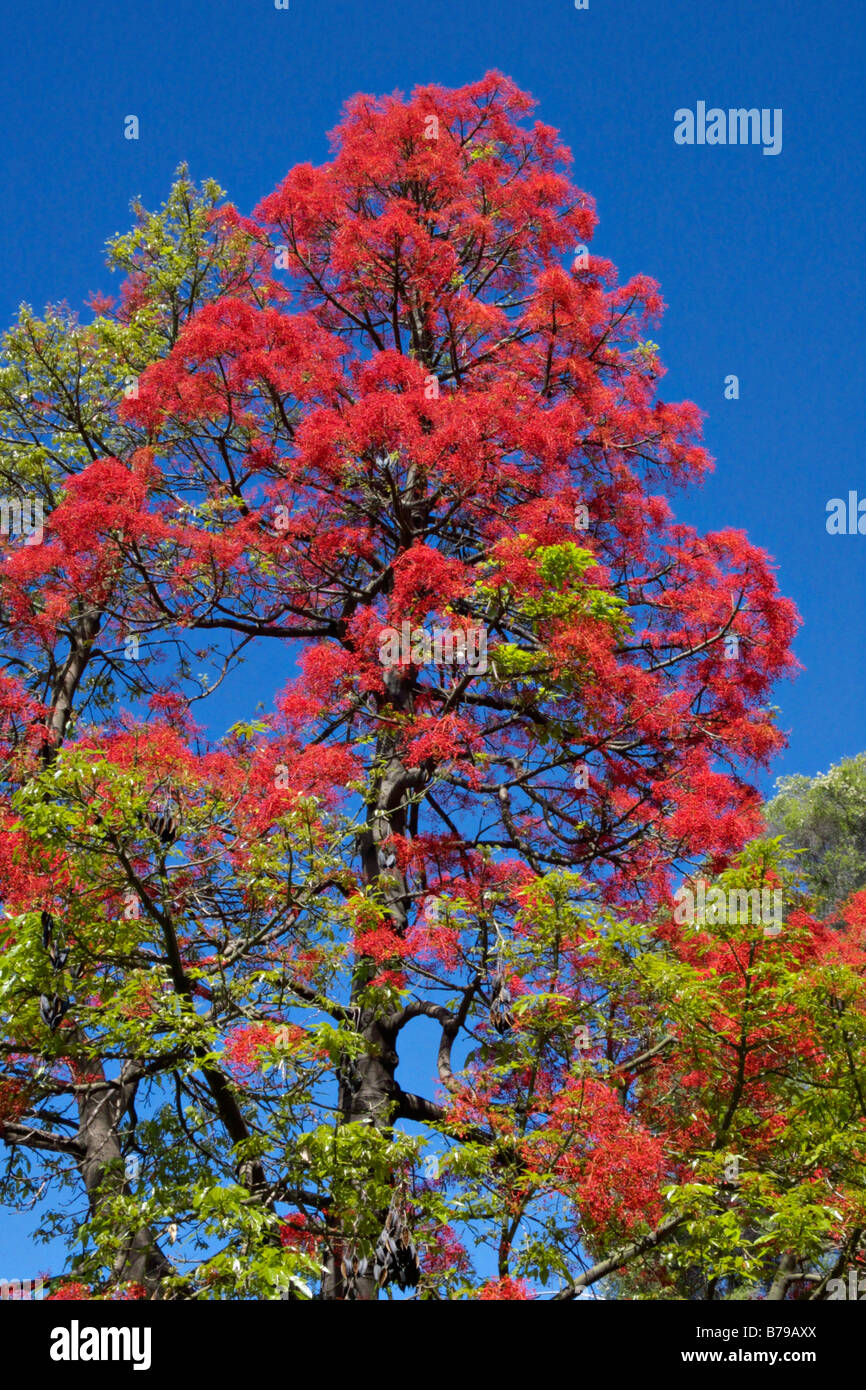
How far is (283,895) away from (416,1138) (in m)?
1.98

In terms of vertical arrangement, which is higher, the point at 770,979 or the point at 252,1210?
the point at 770,979

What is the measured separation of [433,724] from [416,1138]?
3912 millimetres

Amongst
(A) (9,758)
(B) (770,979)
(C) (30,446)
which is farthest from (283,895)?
(C) (30,446)

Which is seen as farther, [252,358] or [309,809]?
[252,358]

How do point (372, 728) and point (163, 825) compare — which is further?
point (372, 728)

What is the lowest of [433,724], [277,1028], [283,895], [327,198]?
[277,1028]

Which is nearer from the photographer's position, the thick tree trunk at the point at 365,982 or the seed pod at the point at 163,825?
the seed pod at the point at 163,825

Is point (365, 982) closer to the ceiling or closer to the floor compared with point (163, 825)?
closer to the floor

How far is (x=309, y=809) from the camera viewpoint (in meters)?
8.70

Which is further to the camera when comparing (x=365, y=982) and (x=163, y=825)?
(x=365, y=982)

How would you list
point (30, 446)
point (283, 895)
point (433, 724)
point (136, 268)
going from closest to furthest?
point (283, 895) < point (433, 724) < point (30, 446) < point (136, 268)

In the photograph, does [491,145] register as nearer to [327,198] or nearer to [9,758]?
[327,198]

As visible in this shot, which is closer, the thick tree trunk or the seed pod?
the seed pod
